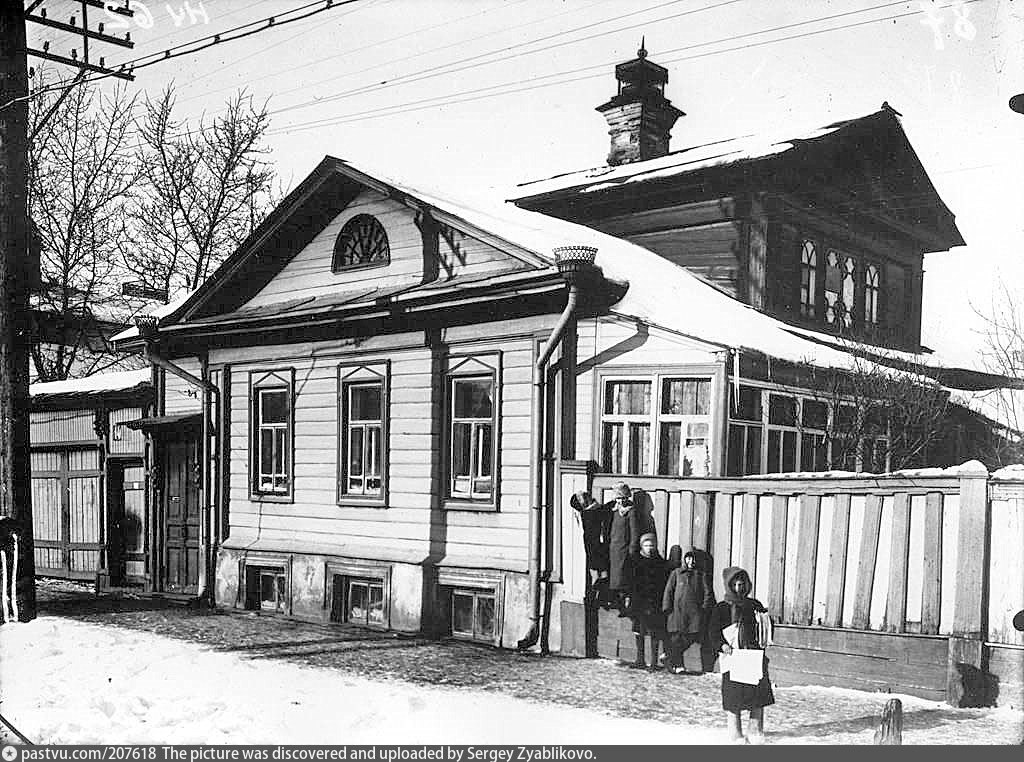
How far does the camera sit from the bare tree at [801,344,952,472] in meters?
11.5

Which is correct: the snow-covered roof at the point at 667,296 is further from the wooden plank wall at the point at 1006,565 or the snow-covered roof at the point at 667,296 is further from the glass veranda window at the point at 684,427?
the wooden plank wall at the point at 1006,565

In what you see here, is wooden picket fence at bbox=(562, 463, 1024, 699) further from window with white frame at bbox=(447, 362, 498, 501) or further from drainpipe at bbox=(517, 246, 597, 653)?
window with white frame at bbox=(447, 362, 498, 501)

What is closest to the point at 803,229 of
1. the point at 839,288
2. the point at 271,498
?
the point at 839,288

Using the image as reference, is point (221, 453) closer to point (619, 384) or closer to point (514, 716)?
point (619, 384)

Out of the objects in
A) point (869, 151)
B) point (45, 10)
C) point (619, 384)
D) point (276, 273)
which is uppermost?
point (45, 10)

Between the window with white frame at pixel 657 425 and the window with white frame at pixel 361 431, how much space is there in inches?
128

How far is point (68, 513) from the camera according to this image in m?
16.3

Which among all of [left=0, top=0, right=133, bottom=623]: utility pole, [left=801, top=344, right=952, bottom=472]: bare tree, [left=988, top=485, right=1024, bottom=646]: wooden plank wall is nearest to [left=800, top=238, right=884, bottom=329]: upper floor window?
[left=801, top=344, right=952, bottom=472]: bare tree

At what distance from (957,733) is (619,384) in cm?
480

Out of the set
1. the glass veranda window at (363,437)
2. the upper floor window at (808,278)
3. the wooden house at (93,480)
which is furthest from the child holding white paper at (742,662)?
the wooden house at (93,480)

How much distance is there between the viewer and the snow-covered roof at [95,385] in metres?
15.7

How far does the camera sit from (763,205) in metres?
13.0

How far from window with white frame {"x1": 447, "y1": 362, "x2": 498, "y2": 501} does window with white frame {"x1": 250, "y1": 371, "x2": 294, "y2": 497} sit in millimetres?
2846
